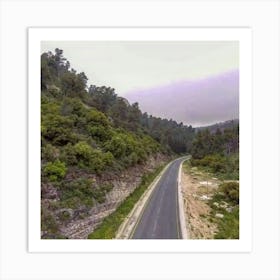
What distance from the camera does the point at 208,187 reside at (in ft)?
28.9

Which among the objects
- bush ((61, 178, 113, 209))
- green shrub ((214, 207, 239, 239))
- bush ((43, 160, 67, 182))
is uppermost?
bush ((43, 160, 67, 182))

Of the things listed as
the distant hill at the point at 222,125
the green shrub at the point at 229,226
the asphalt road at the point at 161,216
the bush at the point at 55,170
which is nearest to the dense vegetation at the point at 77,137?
the bush at the point at 55,170

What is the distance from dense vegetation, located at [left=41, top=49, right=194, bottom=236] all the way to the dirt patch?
1770mm

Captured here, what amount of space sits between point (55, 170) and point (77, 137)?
5.37ft

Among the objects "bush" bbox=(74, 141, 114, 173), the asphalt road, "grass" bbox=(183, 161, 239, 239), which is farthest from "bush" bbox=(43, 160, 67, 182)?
"grass" bbox=(183, 161, 239, 239)

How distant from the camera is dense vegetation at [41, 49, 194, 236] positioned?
7.12 metres

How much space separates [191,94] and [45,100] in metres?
3.48

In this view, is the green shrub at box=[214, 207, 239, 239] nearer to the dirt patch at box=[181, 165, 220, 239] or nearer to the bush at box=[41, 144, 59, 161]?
the dirt patch at box=[181, 165, 220, 239]

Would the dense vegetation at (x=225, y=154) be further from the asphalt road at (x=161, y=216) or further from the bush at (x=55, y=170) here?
Result: the bush at (x=55, y=170)

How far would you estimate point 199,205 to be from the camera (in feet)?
27.4

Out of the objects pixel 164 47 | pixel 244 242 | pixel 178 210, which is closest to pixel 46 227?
pixel 178 210

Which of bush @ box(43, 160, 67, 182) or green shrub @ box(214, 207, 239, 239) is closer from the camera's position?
green shrub @ box(214, 207, 239, 239)

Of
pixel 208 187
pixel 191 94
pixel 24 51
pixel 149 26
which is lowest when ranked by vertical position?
pixel 208 187

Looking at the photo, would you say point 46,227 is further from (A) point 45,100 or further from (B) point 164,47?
(B) point 164,47
